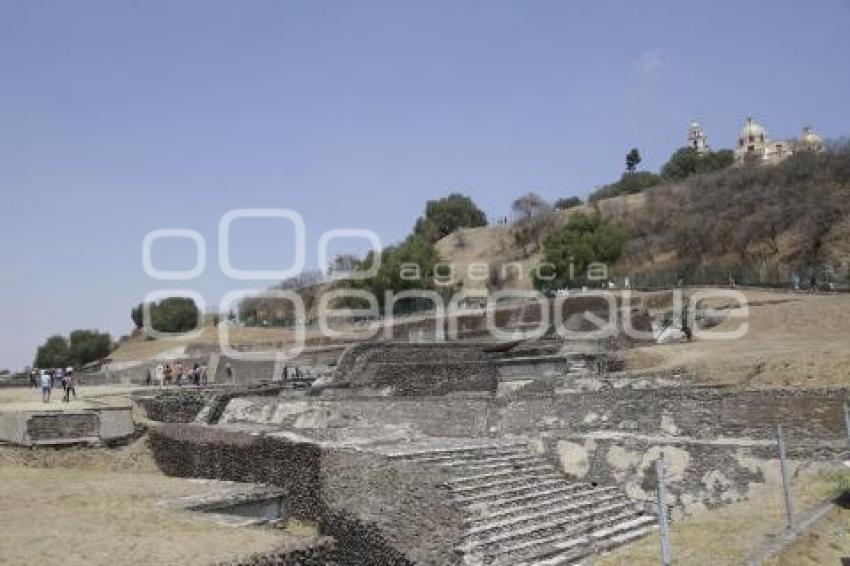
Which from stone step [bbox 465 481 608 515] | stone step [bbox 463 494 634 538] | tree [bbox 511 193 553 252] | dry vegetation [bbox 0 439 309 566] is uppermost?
tree [bbox 511 193 553 252]

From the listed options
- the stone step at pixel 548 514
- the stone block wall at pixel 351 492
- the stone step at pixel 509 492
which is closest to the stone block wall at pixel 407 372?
the stone block wall at pixel 351 492

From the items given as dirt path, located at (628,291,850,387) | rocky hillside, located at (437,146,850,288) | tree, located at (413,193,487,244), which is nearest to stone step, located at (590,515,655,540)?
dirt path, located at (628,291,850,387)

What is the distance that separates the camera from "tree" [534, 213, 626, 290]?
49062 mm

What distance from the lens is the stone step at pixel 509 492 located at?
1062cm

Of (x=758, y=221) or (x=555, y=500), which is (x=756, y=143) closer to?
(x=758, y=221)

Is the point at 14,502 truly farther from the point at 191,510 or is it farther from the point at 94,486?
the point at 191,510

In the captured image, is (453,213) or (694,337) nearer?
(694,337)

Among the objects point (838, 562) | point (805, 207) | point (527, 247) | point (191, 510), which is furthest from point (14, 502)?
point (527, 247)

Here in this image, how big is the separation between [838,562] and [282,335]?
4229 cm

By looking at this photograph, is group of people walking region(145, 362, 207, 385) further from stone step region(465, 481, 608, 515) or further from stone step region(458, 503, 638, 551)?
stone step region(458, 503, 638, 551)

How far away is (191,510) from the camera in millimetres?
10602

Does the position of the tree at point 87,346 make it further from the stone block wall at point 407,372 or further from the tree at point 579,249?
the stone block wall at point 407,372

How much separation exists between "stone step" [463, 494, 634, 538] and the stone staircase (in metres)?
0.01

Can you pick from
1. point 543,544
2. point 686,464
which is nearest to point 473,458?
point 543,544
